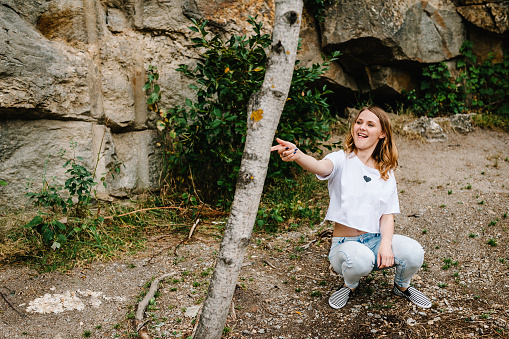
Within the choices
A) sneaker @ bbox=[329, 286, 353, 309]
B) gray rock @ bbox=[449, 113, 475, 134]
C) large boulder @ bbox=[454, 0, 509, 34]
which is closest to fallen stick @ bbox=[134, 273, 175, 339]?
sneaker @ bbox=[329, 286, 353, 309]

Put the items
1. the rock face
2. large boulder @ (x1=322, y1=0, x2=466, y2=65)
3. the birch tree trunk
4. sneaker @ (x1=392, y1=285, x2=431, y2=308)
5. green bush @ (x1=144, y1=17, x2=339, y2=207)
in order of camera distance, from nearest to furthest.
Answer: the birch tree trunk, sneaker @ (x1=392, y1=285, x2=431, y2=308), the rock face, green bush @ (x1=144, y1=17, x2=339, y2=207), large boulder @ (x1=322, y1=0, x2=466, y2=65)

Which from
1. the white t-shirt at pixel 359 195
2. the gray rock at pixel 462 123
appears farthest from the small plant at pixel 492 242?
the gray rock at pixel 462 123

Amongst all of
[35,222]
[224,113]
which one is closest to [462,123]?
[224,113]

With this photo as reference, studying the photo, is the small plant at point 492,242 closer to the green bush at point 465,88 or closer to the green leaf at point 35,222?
the green leaf at point 35,222

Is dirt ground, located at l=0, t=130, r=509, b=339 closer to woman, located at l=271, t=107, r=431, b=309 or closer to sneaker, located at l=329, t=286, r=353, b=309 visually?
sneaker, located at l=329, t=286, r=353, b=309

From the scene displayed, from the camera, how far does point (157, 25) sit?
4.30 metres

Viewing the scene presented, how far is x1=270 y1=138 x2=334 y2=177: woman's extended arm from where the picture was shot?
2125 mm

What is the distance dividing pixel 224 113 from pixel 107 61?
4.24 feet

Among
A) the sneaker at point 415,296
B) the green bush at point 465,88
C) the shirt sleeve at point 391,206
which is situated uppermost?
the green bush at point 465,88

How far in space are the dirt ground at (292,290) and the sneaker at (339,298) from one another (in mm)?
46

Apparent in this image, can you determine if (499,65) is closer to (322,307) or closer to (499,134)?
(499,134)

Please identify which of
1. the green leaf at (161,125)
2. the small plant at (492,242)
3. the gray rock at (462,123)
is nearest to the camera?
the small plant at (492,242)

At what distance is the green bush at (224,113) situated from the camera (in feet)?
12.5

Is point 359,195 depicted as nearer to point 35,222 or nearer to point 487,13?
point 35,222
